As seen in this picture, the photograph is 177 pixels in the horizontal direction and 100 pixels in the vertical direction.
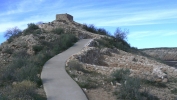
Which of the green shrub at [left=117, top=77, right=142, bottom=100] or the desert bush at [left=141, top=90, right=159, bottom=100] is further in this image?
the desert bush at [left=141, top=90, right=159, bottom=100]

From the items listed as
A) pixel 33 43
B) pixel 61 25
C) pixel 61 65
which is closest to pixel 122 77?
pixel 61 65

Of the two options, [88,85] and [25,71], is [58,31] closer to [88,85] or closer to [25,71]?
[25,71]

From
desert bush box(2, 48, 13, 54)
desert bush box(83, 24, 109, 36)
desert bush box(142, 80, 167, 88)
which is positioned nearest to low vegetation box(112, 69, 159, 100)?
desert bush box(142, 80, 167, 88)

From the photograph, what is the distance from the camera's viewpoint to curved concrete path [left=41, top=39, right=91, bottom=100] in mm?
10298

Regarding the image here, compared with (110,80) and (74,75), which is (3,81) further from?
(110,80)

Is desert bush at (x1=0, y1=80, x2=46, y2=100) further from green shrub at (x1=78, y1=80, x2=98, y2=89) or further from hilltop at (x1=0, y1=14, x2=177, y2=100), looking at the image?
green shrub at (x1=78, y1=80, x2=98, y2=89)

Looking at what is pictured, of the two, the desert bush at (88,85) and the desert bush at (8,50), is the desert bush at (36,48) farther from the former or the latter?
the desert bush at (88,85)

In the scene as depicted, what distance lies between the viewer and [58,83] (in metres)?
12.1

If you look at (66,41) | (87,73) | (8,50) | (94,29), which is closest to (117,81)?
(87,73)

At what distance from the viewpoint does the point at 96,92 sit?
37.4 ft

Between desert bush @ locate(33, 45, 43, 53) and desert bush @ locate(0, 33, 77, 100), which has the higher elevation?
desert bush @ locate(33, 45, 43, 53)

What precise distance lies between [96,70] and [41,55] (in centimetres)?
421

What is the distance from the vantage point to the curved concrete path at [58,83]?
405 inches

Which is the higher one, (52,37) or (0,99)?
(52,37)
